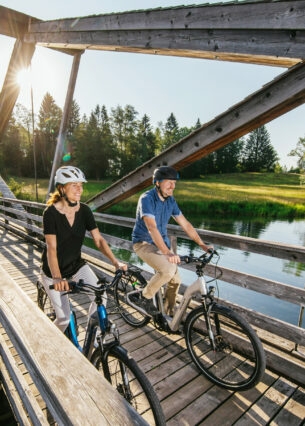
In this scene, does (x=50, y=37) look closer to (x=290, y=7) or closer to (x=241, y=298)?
(x=290, y=7)

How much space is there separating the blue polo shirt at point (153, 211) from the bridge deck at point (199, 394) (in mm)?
1495

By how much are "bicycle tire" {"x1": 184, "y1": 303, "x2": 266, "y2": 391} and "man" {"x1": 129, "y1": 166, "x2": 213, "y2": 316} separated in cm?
64

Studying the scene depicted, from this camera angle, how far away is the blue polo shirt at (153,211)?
366 cm

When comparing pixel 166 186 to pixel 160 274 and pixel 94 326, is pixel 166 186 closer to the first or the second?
pixel 160 274

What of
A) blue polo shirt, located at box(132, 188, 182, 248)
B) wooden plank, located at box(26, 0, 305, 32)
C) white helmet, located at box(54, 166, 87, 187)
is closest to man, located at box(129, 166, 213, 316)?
blue polo shirt, located at box(132, 188, 182, 248)

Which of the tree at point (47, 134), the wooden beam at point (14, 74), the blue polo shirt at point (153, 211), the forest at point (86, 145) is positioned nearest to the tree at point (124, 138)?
the forest at point (86, 145)

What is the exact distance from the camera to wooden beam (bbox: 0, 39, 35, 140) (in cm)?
497

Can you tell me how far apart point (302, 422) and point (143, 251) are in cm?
Answer: 250

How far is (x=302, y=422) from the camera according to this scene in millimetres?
2619

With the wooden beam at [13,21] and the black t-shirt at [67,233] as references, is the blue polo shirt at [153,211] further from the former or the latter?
the wooden beam at [13,21]

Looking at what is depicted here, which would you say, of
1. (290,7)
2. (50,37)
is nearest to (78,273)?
(290,7)

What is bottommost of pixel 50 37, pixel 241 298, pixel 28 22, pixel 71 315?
pixel 241 298

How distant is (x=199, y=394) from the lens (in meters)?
2.97

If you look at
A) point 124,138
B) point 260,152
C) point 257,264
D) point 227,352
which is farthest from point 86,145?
point 260,152
